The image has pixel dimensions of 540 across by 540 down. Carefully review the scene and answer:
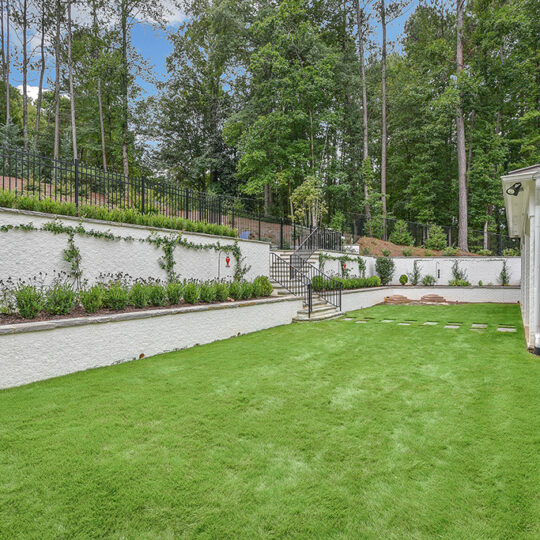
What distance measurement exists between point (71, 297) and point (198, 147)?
69.1ft

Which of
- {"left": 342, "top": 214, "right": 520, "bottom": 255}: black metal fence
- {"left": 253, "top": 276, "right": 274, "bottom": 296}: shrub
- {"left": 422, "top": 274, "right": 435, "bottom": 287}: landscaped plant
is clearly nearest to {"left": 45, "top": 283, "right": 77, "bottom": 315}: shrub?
{"left": 253, "top": 276, "right": 274, "bottom": 296}: shrub

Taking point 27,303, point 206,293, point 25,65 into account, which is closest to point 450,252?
point 206,293

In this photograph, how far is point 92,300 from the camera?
17.8ft

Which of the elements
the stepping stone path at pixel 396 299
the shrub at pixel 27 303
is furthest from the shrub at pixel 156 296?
the stepping stone path at pixel 396 299

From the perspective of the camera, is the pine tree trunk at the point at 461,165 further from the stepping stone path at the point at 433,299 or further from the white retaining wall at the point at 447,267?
the stepping stone path at the point at 433,299

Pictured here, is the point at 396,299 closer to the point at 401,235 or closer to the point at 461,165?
the point at 401,235

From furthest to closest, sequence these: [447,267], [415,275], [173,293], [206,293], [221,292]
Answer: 1. [415,275]
2. [447,267]
3. [221,292]
4. [206,293]
5. [173,293]

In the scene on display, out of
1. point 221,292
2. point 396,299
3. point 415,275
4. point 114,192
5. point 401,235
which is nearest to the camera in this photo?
point 221,292

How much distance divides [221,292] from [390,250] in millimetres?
13240

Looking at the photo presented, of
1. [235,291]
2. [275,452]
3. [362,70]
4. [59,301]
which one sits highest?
[362,70]

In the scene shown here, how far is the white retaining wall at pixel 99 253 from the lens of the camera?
5.41 m

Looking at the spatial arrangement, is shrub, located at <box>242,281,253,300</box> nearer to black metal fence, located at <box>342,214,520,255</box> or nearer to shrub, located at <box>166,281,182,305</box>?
shrub, located at <box>166,281,182,305</box>

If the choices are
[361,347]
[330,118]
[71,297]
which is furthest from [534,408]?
[330,118]

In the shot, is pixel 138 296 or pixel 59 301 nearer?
pixel 59 301
